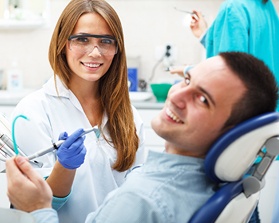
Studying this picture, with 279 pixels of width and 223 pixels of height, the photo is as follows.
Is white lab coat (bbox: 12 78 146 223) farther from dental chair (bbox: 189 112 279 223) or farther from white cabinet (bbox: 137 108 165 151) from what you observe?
white cabinet (bbox: 137 108 165 151)

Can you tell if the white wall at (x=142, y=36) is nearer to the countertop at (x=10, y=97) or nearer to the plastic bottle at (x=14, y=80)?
the plastic bottle at (x=14, y=80)

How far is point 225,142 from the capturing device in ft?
3.47

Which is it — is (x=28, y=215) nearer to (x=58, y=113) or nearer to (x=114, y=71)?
(x=58, y=113)

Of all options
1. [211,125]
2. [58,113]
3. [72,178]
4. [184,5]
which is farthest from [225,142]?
[184,5]

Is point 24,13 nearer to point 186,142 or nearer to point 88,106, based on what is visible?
point 88,106

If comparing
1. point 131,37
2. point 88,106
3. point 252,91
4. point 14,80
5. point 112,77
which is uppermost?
point 252,91

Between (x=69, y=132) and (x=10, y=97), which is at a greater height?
(x=69, y=132)

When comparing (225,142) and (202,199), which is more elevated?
(225,142)

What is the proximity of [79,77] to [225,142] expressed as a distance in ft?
2.85

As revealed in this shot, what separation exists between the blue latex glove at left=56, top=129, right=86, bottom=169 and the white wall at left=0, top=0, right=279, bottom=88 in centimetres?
246

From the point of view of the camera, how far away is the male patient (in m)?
1.11

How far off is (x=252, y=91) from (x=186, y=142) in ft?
0.71

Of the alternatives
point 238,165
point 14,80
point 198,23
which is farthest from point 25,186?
point 14,80

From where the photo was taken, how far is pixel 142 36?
148 inches
